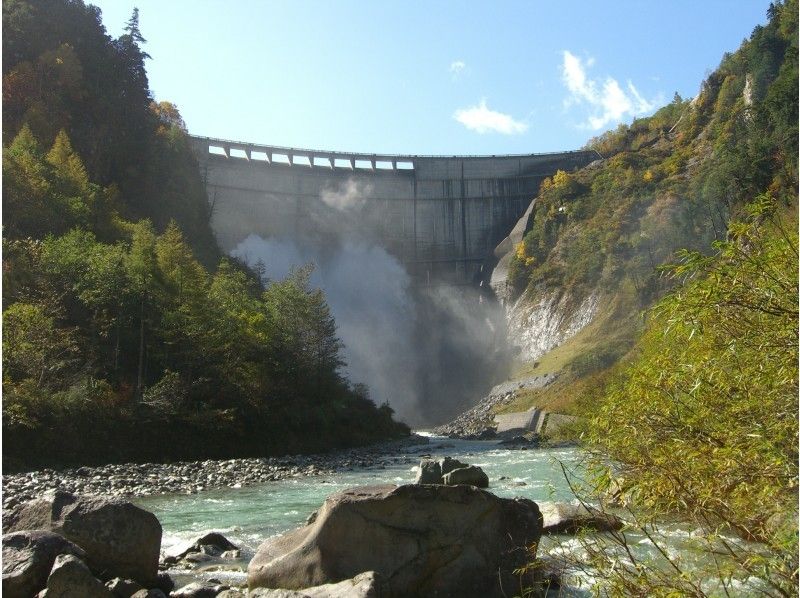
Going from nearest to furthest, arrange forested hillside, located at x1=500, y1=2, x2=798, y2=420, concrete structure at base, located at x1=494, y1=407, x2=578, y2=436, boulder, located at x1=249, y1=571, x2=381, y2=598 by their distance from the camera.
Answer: boulder, located at x1=249, y1=571, x2=381, y2=598, concrete structure at base, located at x1=494, y1=407, x2=578, y2=436, forested hillside, located at x1=500, y1=2, x2=798, y2=420

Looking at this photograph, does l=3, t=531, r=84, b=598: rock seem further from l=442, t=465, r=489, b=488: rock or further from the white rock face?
the white rock face

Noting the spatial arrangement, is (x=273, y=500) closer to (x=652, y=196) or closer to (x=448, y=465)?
(x=448, y=465)

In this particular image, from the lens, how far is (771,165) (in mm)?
61219

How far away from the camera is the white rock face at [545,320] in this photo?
77.7 metres

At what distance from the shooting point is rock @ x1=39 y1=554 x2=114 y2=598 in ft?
27.6

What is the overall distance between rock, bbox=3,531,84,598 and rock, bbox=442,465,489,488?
11812mm

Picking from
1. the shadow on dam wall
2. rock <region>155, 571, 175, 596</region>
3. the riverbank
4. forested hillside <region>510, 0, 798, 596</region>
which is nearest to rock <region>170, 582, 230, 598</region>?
rock <region>155, 571, 175, 596</region>

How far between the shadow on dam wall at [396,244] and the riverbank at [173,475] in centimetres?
4428

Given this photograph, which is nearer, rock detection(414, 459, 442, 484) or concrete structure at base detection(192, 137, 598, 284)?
rock detection(414, 459, 442, 484)

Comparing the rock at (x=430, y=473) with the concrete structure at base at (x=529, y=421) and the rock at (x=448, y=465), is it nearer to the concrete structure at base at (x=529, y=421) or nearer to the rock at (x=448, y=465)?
the rock at (x=448, y=465)

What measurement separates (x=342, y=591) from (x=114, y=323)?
102 feet

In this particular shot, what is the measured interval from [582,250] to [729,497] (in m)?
82.0

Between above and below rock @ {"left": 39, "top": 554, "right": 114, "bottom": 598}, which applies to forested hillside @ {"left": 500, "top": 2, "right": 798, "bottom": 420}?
above

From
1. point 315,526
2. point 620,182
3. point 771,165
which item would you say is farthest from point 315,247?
point 315,526
